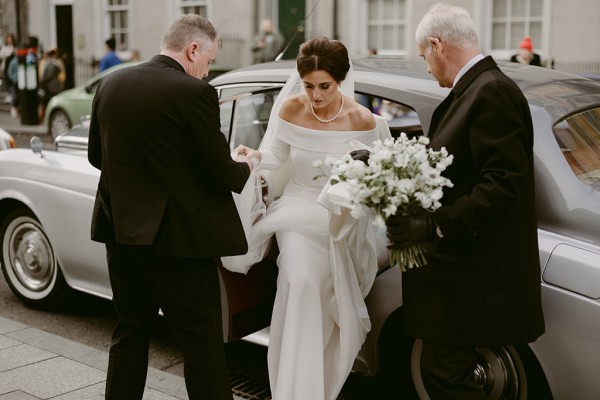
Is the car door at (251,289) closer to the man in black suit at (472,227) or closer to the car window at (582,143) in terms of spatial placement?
the man in black suit at (472,227)

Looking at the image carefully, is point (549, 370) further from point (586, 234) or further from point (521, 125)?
point (521, 125)

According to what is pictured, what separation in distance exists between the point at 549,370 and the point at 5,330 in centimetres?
353

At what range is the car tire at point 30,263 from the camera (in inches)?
237

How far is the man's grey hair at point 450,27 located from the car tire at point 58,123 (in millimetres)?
14664

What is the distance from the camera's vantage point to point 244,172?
373 centimetres

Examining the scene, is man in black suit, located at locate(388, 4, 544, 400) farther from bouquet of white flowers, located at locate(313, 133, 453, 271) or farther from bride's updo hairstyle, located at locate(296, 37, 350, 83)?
bride's updo hairstyle, located at locate(296, 37, 350, 83)

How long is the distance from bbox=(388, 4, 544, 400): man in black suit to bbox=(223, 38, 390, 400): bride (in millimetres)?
631

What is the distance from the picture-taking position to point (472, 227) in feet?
10.5

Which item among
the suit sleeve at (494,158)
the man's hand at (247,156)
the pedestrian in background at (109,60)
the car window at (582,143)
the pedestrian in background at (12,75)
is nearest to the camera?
the suit sleeve at (494,158)

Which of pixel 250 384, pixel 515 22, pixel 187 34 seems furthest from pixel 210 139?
pixel 515 22

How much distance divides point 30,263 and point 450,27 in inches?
152

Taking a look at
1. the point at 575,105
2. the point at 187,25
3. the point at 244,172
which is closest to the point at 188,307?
the point at 244,172

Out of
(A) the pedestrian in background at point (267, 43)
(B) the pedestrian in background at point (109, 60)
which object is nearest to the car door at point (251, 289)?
(A) the pedestrian in background at point (267, 43)

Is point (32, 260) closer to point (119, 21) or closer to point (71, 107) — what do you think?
point (71, 107)
